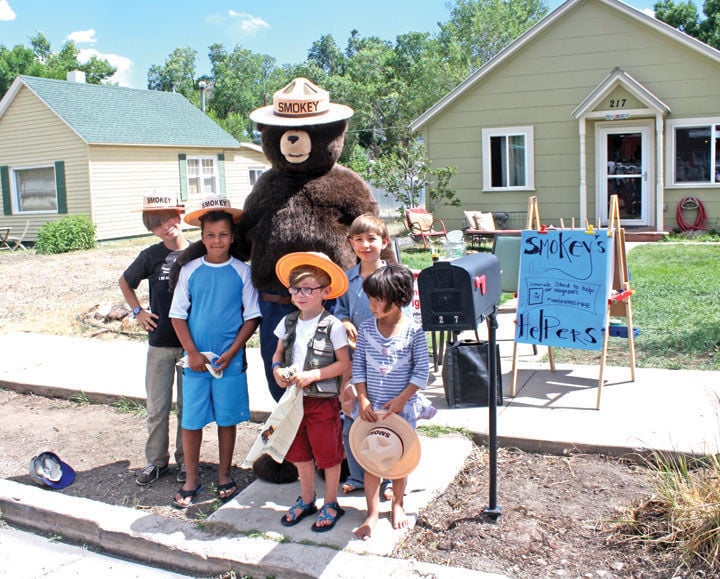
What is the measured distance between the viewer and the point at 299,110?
14.4 ft

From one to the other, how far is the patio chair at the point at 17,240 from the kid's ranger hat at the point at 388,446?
19382 millimetres

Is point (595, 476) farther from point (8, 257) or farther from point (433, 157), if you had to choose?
point (8, 257)

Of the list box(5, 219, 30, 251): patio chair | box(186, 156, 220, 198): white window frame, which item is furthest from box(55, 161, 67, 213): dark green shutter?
box(186, 156, 220, 198): white window frame

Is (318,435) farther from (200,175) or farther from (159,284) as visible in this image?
(200,175)

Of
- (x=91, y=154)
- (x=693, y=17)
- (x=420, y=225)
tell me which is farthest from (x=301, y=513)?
(x=693, y=17)

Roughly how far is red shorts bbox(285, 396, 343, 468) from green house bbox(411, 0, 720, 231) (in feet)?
42.8

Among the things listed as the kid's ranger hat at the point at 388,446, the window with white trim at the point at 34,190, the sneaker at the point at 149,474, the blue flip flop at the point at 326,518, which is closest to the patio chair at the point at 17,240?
the window with white trim at the point at 34,190

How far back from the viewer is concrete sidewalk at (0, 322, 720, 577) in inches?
137

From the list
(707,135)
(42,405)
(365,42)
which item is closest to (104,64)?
(365,42)

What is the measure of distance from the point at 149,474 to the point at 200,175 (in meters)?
20.7

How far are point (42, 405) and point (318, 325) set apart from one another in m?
3.81

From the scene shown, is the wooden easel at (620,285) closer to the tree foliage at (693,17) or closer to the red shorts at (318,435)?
the red shorts at (318,435)

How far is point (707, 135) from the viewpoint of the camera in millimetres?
15000

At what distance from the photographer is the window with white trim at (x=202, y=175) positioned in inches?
944
